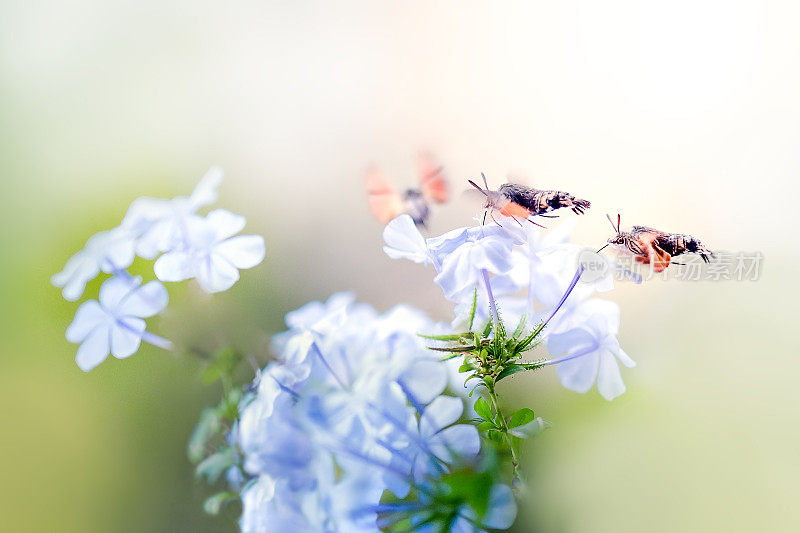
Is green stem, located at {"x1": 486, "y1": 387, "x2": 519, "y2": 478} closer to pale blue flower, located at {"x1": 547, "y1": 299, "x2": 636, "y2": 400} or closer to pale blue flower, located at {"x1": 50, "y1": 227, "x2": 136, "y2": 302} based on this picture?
pale blue flower, located at {"x1": 547, "y1": 299, "x2": 636, "y2": 400}

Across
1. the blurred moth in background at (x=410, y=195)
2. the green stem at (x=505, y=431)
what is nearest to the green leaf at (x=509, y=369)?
the green stem at (x=505, y=431)

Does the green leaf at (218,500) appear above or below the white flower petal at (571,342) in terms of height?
below

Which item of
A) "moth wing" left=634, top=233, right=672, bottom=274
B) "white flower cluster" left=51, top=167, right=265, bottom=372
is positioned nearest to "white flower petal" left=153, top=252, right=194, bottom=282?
"white flower cluster" left=51, top=167, right=265, bottom=372

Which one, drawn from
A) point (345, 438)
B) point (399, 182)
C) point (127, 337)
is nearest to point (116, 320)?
point (127, 337)

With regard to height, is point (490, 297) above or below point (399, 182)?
above

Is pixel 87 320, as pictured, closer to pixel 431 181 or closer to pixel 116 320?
pixel 116 320

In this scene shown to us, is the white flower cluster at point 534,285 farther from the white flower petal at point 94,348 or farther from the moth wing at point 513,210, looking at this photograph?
the white flower petal at point 94,348

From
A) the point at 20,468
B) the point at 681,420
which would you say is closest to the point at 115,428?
the point at 20,468

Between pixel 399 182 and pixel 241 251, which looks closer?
pixel 241 251
